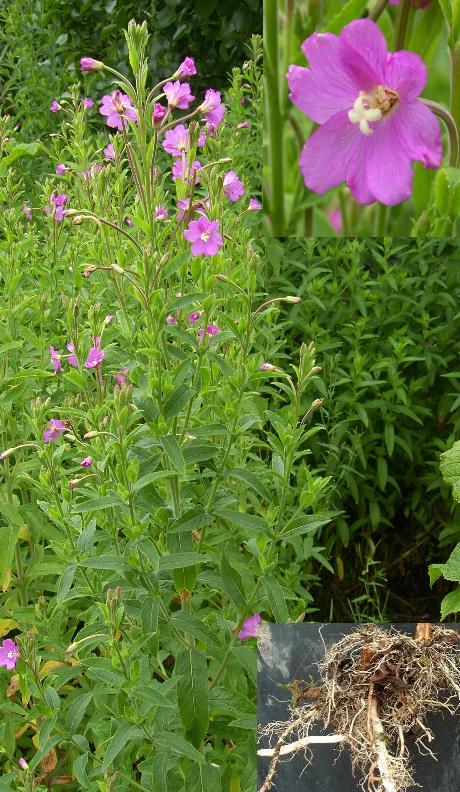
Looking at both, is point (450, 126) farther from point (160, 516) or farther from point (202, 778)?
point (202, 778)

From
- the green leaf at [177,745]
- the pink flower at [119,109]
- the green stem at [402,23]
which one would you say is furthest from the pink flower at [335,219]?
the green leaf at [177,745]

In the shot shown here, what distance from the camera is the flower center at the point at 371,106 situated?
49.0 inches

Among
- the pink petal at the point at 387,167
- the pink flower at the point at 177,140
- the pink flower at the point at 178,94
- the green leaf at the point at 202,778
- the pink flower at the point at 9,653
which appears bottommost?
the pink flower at the point at 9,653

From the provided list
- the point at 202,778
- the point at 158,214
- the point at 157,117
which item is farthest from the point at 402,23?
the point at 202,778

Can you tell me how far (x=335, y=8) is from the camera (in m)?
1.21

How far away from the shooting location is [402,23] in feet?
3.96

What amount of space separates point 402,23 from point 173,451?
2.21 feet

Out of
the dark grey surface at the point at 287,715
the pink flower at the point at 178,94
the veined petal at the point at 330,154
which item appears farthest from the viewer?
the pink flower at the point at 178,94

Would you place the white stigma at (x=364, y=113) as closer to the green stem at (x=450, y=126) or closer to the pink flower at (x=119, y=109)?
the green stem at (x=450, y=126)

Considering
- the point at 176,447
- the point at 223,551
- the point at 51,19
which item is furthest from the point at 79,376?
the point at 51,19

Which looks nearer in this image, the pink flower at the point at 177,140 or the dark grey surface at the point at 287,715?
the dark grey surface at the point at 287,715

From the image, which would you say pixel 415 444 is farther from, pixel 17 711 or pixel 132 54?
pixel 132 54

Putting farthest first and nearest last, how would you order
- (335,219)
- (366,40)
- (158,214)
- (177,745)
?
(158,214)
(177,745)
(335,219)
(366,40)

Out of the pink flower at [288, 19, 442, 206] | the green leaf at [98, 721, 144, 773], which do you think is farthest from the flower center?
the green leaf at [98, 721, 144, 773]
